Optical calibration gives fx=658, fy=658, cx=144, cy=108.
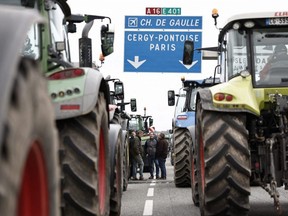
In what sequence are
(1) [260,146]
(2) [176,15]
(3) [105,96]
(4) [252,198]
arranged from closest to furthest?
(3) [105,96] < (1) [260,146] < (4) [252,198] < (2) [176,15]

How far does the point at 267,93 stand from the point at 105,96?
241 centimetres

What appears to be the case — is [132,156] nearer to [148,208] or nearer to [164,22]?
[164,22]

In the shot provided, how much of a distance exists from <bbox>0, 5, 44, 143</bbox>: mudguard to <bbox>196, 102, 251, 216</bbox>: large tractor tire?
4.63m

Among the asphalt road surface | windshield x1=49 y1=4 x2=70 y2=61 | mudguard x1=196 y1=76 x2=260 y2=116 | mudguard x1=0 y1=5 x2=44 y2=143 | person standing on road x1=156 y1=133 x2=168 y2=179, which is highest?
windshield x1=49 y1=4 x2=70 y2=61

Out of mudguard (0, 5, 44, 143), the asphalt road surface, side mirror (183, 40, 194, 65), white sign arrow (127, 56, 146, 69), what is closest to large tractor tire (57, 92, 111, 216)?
mudguard (0, 5, 44, 143)

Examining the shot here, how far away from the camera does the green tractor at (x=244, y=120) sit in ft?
23.5

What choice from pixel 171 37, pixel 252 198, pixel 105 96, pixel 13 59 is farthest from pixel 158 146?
pixel 13 59

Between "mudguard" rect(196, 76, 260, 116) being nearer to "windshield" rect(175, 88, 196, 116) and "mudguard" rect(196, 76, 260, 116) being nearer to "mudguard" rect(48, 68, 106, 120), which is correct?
"mudguard" rect(48, 68, 106, 120)

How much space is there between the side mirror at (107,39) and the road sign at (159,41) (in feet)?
50.6

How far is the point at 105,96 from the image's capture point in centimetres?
654

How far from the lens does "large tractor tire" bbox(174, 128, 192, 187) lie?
15.4 metres

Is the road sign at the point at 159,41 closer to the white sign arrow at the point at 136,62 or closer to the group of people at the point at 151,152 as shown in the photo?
the white sign arrow at the point at 136,62

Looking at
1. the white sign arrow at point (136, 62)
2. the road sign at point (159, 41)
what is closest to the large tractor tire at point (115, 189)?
the road sign at point (159, 41)

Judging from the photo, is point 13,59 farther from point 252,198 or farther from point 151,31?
point 151,31
